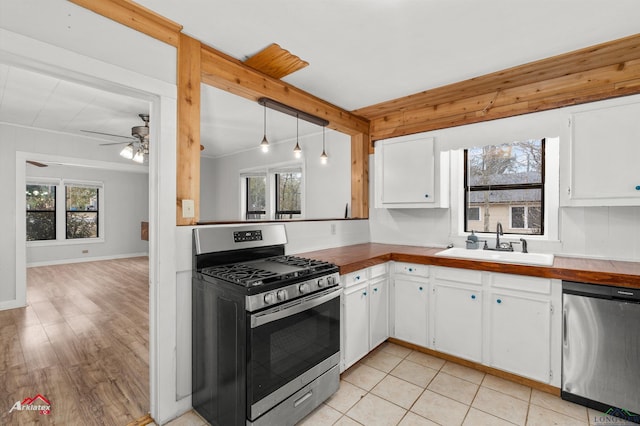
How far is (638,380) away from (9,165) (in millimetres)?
6985

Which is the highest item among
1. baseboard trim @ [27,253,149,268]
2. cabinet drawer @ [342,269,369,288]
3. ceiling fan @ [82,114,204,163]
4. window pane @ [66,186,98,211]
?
ceiling fan @ [82,114,204,163]

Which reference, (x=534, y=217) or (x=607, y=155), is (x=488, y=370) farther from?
(x=607, y=155)

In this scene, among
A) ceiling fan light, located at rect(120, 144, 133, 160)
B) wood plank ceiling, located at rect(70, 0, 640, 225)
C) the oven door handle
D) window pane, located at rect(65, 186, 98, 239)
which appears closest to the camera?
the oven door handle

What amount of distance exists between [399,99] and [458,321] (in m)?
2.26

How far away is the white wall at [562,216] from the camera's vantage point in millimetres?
2387

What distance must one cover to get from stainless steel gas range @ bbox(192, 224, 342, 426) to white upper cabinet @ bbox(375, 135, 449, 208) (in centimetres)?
152

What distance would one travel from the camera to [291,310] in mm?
1800

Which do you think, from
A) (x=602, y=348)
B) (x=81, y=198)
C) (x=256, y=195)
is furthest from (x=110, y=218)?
(x=602, y=348)

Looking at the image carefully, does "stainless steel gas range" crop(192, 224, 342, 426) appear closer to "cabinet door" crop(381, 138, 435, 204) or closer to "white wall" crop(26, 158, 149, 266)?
"cabinet door" crop(381, 138, 435, 204)

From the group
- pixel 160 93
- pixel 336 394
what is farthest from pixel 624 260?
pixel 160 93

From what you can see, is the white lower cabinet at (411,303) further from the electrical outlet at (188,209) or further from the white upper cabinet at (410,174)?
Result: the electrical outlet at (188,209)

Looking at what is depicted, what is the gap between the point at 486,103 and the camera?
2953mm

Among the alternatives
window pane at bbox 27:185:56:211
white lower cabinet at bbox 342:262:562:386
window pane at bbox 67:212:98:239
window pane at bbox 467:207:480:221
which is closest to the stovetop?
white lower cabinet at bbox 342:262:562:386

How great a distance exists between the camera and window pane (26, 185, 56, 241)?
6750mm
